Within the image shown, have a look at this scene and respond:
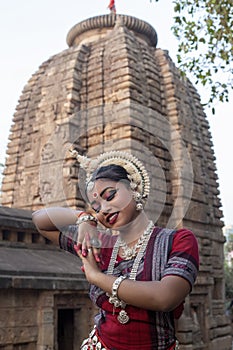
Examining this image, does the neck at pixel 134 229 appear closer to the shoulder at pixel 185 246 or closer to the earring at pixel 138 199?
the earring at pixel 138 199

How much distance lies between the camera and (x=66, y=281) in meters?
6.75

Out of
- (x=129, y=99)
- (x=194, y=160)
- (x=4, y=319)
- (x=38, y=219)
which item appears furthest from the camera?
(x=194, y=160)

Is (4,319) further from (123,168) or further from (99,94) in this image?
(99,94)

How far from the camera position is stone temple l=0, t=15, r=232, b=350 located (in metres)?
6.77

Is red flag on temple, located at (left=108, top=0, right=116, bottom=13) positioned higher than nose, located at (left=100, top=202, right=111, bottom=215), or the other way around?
red flag on temple, located at (left=108, top=0, right=116, bottom=13)

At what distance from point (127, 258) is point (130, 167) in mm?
421

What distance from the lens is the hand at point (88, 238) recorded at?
169 centimetres

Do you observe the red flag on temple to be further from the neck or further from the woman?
the neck

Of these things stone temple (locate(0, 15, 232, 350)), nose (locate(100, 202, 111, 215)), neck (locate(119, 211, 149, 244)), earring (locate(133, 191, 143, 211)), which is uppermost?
stone temple (locate(0, 15, 232, 350))

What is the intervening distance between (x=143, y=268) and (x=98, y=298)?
252mm

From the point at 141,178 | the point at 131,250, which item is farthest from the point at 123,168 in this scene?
the point at 131,250

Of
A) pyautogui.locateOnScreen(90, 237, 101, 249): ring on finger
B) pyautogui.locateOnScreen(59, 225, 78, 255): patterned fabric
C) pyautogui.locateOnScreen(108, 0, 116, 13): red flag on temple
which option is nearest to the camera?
pyautogui.locateOnScreen(90, 237, 101, 249): ring on finger

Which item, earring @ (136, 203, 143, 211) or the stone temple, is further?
the stone temple

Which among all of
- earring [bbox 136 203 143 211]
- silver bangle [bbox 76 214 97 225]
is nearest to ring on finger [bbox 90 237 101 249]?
silver bangle [bbox 76 214 97 225]
